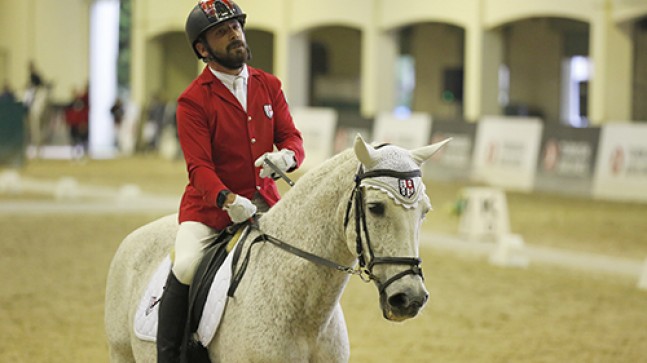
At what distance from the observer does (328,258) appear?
12.7 feet

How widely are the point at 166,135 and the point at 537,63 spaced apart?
12.3 metres

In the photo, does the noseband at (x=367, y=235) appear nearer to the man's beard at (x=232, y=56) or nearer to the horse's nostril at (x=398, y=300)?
the horse's nostril at (x=398, y=300)

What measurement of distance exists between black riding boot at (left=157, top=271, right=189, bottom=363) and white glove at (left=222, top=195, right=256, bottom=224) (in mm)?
415

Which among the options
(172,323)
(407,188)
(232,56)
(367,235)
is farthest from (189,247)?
(407,188)

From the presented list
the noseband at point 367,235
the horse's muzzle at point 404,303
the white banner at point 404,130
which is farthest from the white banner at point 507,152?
the horse's muzzle at point 404,303

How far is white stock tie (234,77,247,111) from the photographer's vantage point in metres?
4.21

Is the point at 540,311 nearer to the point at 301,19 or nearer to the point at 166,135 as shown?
the point at 301,19

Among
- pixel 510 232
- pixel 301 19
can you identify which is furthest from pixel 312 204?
pixel 301 19

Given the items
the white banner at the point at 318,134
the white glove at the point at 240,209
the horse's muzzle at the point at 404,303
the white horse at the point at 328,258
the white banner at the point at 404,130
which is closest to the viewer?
the horse's muzzle at the point at 404,303

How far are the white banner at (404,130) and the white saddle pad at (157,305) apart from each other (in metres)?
17.6

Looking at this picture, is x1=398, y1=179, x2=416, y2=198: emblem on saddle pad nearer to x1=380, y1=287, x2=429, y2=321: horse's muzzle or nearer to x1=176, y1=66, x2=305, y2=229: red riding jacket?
x1=380, y1=287, x2=429, y2=321: horse's muzzle

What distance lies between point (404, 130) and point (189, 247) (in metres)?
19.0

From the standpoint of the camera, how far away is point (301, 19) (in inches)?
1164

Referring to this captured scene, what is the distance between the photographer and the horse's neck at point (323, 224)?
3.83 metres
